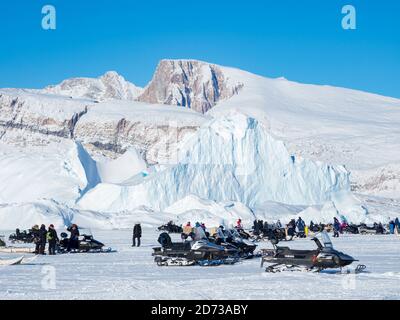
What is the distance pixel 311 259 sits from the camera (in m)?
16.4

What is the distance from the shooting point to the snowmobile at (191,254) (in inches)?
758

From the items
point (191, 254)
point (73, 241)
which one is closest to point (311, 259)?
point (191, 254)

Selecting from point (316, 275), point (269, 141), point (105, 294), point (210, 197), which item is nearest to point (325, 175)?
point (269, 141)

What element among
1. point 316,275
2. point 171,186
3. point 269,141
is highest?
point 269,141

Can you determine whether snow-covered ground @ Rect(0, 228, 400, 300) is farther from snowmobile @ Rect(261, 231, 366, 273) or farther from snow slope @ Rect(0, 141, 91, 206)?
snow slope @ Rect(0, 141, 91, 206)

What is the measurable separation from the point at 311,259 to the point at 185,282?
357 centimetres

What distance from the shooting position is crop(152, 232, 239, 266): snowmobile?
758 inches

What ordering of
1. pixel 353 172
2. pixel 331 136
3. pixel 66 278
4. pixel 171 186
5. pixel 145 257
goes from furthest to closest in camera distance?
pixel 331 136, pixel 353 172, pixel 171 186, pixel 145 257, pixel 66 278

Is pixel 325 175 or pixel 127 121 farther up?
pixel 127 121

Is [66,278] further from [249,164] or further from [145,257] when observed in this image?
[249,164]

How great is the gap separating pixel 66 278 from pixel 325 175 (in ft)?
178

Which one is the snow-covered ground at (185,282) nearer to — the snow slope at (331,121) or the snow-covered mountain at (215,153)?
the snow-covered mountain at (215,153)

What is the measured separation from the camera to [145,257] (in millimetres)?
22375

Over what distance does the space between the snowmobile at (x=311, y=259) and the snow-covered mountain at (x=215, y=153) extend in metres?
32.2
